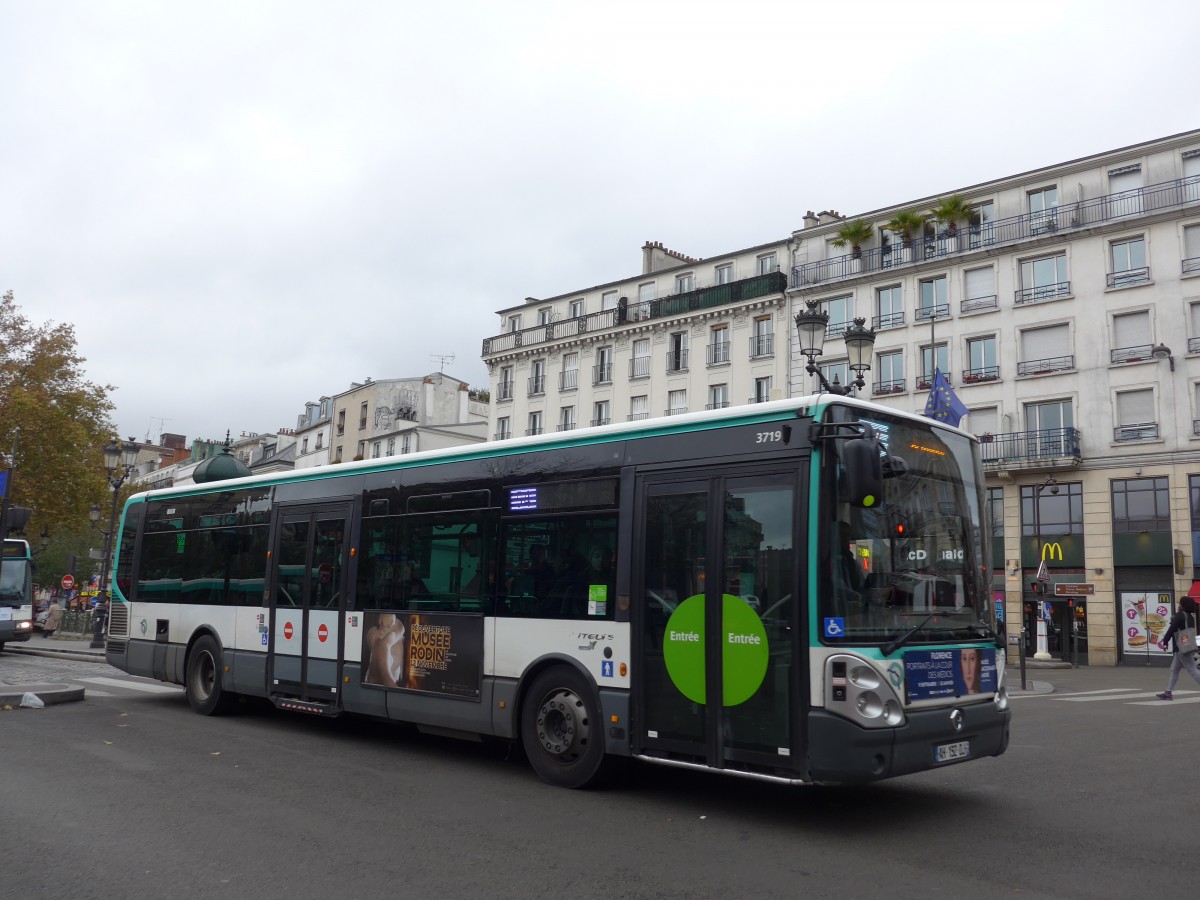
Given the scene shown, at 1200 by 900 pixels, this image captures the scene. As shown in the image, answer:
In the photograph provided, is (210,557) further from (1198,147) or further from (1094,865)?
(1198,147)

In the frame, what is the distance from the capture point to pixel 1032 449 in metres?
39.2

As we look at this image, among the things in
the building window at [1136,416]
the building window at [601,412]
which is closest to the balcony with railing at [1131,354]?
the building window at [1136,416]

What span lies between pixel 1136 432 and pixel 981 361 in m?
6.37

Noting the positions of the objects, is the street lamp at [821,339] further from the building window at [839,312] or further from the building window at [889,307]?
the building window at [839,312]

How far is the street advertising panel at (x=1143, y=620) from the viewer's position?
119 feet

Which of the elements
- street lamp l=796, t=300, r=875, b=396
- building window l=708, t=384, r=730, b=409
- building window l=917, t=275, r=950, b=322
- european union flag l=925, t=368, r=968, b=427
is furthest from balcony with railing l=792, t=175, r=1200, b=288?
street lamp l=796, t=300, r=875, b=396

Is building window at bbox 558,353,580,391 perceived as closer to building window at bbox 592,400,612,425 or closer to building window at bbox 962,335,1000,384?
building window at bbox 592,400,612,425

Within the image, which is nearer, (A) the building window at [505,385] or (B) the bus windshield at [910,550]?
(B) the bus windshield at [910,550]

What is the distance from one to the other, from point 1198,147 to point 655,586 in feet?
122

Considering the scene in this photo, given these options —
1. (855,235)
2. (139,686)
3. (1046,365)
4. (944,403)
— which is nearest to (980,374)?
(1046,365)

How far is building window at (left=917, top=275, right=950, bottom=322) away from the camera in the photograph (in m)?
42.4

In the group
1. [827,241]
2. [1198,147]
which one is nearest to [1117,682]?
[1198,147]

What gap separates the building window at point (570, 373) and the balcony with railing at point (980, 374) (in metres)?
20.3

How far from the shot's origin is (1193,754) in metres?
11.2
